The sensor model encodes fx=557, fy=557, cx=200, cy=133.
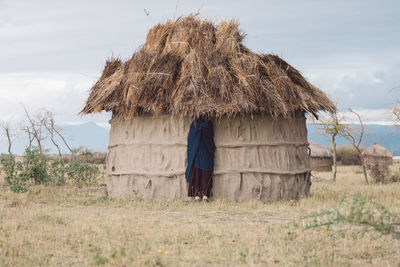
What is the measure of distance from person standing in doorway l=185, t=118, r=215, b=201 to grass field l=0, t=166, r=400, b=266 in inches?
20.3

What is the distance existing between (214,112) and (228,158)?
979 mm

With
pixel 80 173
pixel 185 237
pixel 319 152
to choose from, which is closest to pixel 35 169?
pixel 80 173

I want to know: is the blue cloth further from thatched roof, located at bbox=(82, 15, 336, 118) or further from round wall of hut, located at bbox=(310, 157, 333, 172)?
round wall of hut, located at bbox=(310, 157, 333, 172)

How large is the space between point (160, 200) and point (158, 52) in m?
3.24

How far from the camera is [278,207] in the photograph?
1023 cm

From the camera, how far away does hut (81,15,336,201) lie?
1078cm

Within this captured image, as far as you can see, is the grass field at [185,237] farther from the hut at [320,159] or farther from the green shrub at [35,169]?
the hut at [320,159]

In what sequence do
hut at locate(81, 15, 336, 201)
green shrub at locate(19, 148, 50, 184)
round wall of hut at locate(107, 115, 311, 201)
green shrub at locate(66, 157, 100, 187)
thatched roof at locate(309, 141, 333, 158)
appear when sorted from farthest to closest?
thatched roof at locate(309, 141, 333, 158)
green shrub at locate(66, 157, 100, 187)
green shrub at locate(19, 148, 50, 184)
round wall of hut at locate(107, 115, 311, 201)
hut at locate(81, 15, 336, 201)

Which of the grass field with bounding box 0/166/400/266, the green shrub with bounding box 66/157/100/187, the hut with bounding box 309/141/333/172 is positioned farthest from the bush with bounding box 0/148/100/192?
the hut with bounding box 309/141/333/172

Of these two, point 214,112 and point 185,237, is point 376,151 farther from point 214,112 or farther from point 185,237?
point 185,237

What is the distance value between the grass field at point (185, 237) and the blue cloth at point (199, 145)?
0.83 meters

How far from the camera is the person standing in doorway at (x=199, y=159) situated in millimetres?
10867

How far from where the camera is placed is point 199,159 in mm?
10883

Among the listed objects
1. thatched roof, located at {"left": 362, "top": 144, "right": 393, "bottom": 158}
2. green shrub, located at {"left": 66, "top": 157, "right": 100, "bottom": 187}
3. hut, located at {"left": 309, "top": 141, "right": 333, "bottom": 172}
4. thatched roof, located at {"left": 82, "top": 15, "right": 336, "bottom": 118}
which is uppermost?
thatched roof, located at {"left": 82, "top": 15, "right": 336, "bottom": 118}
